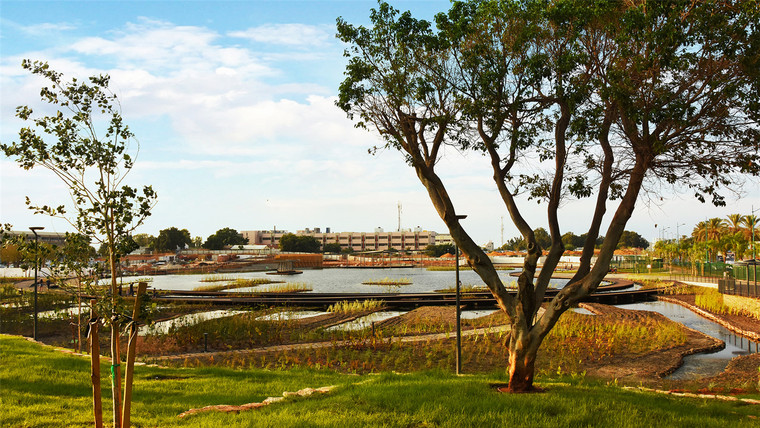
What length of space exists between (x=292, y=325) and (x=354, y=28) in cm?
1477

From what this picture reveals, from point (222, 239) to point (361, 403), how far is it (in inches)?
6364

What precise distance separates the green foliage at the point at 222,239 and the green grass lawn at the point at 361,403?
155 metres

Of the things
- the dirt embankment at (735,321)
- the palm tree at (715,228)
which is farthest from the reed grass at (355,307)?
the palm tree at (715,228)

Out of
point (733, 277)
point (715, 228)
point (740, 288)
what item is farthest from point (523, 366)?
point (715, 228)

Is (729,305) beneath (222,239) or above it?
beneath

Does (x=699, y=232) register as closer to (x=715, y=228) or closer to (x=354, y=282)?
(x=715, y=228)

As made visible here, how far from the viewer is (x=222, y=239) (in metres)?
163

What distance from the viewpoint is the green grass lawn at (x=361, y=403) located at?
7707mm

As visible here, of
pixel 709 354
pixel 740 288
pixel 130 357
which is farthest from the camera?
pixel 740 288

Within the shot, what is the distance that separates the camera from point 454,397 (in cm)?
877

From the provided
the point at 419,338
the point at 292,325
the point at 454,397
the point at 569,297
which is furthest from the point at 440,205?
the point at 292,325

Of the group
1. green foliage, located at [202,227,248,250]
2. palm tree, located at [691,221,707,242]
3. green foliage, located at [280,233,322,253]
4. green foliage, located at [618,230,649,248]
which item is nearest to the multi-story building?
green foliage, located at [202,227,248,250]

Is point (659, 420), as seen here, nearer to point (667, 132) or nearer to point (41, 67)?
point (667, 132)

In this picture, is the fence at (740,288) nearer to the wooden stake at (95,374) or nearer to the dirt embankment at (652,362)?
the dirt embankment at (652,362)
